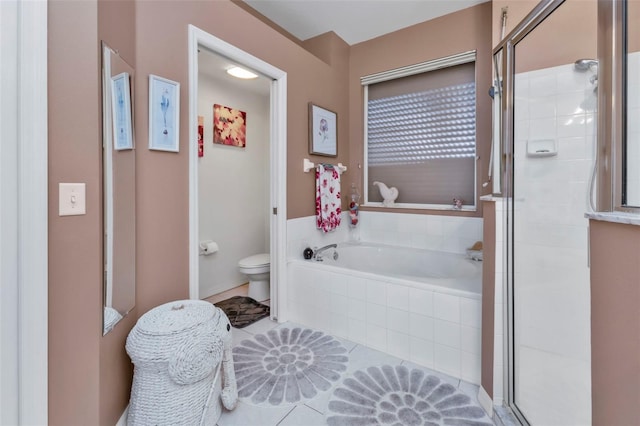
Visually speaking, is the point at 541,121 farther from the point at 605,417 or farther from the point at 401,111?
the point at 605,417

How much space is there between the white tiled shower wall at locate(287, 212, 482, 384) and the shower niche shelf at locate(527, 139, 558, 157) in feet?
3.01

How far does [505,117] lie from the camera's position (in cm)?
159

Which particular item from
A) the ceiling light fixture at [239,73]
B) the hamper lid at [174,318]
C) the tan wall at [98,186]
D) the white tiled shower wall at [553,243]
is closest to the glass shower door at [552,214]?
the white tiled shower wall at [553,243]

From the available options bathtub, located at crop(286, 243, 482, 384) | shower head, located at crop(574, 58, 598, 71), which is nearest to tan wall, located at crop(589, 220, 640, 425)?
bathtub, located at crop(286, 243, 482, 384)

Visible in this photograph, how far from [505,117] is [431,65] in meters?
1.57

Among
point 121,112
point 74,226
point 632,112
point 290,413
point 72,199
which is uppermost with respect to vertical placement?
point 121,112

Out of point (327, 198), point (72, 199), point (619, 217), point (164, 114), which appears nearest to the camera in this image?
point (619, 217)

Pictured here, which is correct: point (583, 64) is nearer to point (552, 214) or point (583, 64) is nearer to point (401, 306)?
point (552, 214)

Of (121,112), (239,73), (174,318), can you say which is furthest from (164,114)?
(239,73)

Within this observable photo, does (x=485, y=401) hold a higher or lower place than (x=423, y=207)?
lower

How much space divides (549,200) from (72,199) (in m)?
2.45

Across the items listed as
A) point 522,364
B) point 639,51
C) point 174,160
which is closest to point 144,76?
point 174,160

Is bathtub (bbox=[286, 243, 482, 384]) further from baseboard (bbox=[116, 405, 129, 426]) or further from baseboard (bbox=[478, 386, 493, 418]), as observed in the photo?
baseboard (bbox=[116, 405, 129, 426])
